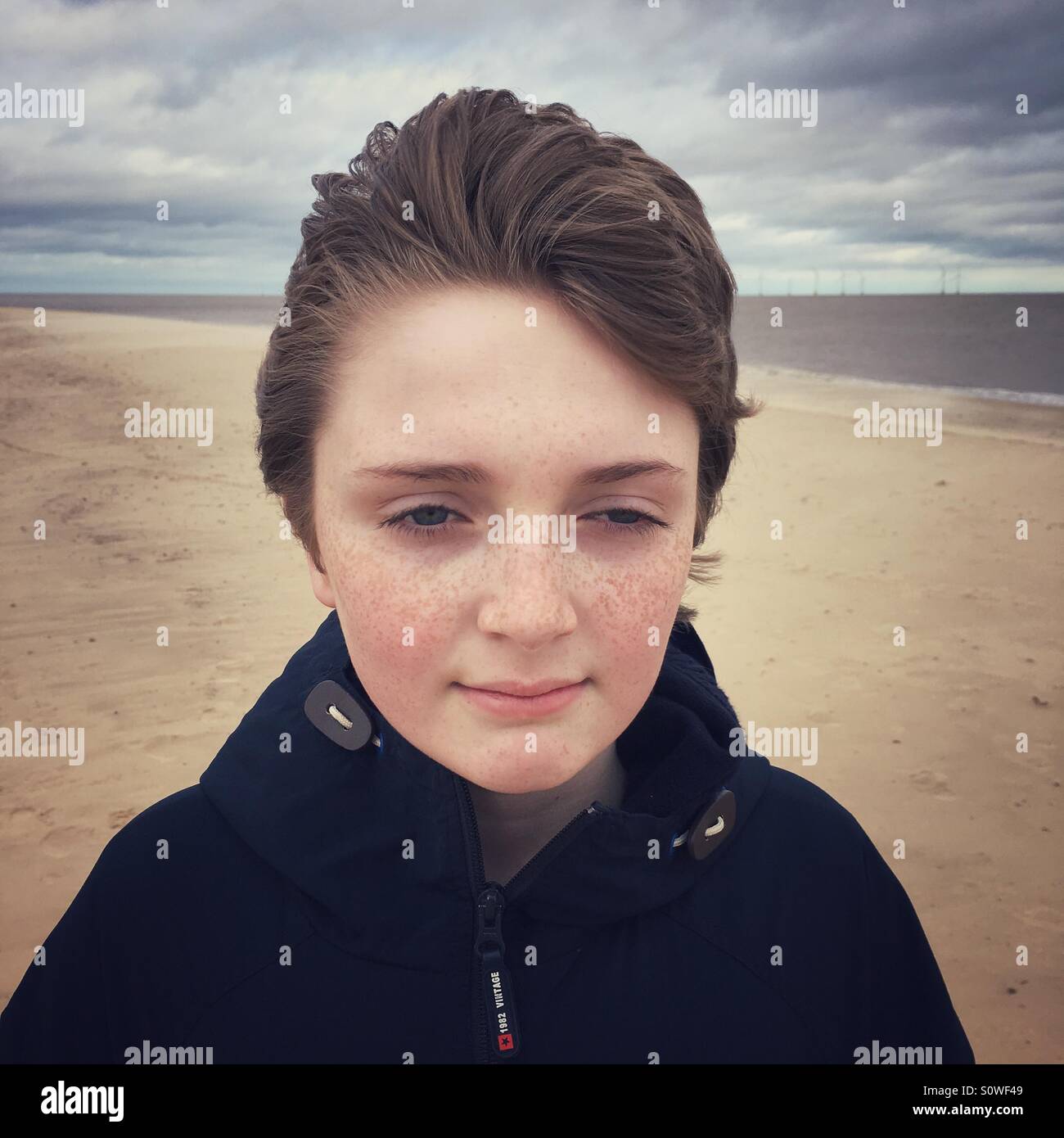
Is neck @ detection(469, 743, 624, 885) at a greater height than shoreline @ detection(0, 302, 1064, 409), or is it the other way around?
shoreline @ detection(0, 302, 1064, 409)

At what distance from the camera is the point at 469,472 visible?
1532mm

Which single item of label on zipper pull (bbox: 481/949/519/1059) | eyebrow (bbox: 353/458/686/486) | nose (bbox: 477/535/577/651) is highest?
eyebrow (bbox: 353/458/686/486)

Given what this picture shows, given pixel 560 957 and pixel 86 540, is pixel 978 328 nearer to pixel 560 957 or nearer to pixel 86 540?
pixel 86 540

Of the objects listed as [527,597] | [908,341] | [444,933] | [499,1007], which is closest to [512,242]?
[527,597]

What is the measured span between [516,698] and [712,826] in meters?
0.55

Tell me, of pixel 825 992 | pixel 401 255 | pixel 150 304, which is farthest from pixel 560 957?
pixel 150 304

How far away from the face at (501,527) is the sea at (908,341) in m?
14.3

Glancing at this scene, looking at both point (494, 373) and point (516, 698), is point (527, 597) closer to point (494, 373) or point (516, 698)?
point (516, 698)

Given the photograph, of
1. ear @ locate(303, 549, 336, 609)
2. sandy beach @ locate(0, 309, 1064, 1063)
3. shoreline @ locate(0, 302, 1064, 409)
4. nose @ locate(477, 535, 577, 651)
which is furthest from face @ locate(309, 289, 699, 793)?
shoreline @ locate(0, 302, 1064, 409)

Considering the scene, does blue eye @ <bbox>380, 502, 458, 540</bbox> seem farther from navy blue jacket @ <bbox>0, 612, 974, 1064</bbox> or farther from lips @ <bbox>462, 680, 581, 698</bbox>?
navy blue jacket @ <bbox>0, 612, 974, 1064</bbox>

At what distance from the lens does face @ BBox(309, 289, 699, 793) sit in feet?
5.04

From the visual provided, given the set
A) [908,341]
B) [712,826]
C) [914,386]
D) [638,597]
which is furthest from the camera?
[908,341]
